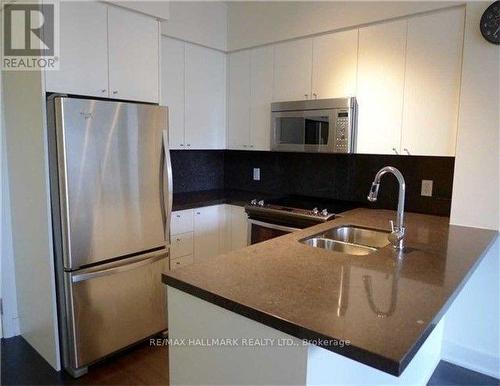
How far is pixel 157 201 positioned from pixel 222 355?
55.3 inches

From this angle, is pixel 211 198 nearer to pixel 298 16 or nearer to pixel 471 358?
pixel 298 16

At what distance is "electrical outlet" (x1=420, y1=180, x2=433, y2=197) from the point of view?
2688mm

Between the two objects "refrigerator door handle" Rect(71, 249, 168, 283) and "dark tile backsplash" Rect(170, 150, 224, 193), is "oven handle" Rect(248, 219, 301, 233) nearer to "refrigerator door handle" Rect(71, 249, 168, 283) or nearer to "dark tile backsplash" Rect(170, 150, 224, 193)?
"refrigerator door handle" Rect(71, 249, 168, 283)

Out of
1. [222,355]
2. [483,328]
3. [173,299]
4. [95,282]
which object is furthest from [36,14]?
[483,328]

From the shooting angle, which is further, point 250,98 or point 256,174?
point 256,174

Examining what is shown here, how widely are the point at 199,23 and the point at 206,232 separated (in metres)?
1.88

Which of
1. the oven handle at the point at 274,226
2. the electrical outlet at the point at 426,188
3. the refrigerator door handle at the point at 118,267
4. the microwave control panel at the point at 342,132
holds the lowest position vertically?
the refrigerator door handle at the point at 118,267

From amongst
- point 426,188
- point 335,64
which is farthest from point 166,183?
point 426,188

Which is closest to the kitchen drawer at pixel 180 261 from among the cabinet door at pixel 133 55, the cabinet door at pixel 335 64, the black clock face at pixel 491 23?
→ the cabinet door at pixel 133 55

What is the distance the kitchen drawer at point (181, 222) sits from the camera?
9.77 feet

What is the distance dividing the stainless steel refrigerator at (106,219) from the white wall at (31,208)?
3.0 inches

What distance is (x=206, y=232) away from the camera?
129 inches

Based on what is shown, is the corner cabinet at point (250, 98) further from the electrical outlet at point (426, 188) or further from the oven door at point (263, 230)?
the electrical outlet at point (426, 188)

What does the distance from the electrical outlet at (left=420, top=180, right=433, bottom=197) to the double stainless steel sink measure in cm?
85
